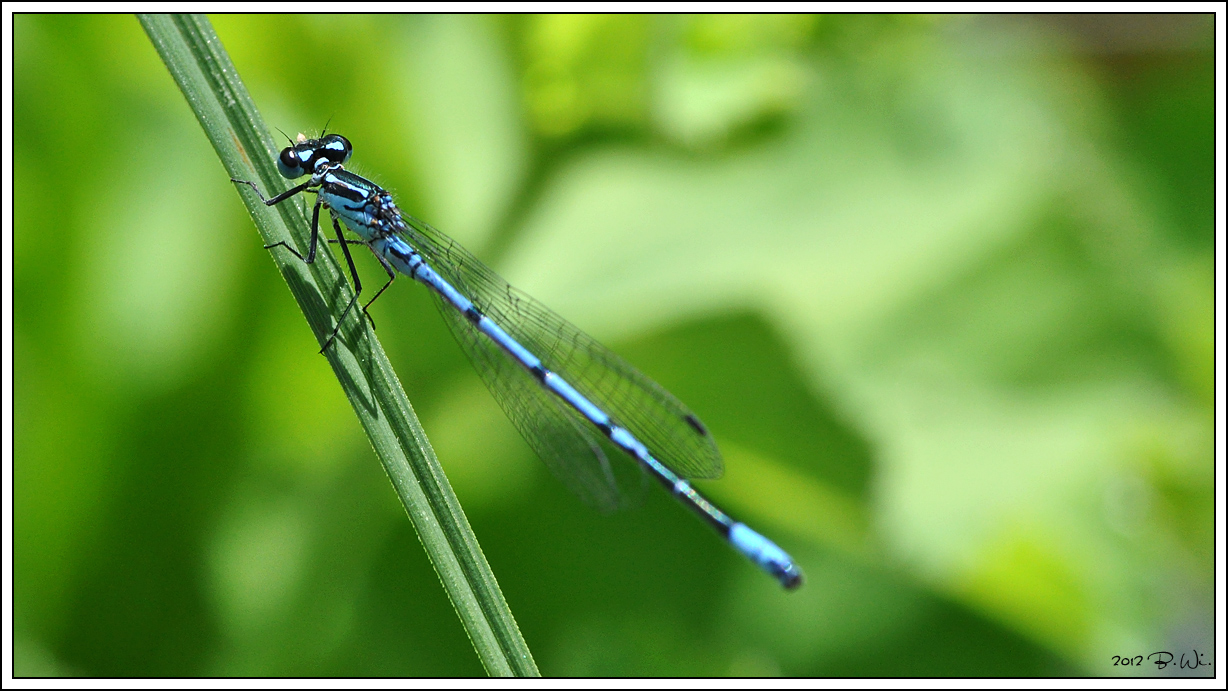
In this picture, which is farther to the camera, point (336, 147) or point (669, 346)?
point (669, 346)

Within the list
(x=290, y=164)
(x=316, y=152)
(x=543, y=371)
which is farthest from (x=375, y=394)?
(x=543, y=371)

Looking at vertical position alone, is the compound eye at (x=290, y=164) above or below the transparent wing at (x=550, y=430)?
above

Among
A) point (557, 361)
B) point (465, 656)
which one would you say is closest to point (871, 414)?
point (557, 361)

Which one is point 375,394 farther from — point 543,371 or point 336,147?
point 543,371

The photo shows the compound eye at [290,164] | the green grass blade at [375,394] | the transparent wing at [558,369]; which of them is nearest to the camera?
the green grass blade at [375,394]

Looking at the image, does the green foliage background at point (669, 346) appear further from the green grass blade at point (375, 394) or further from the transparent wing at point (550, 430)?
the green grass blade at point (375, 394)

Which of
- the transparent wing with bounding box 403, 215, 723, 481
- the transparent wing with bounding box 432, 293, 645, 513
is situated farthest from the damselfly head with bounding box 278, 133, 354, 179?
the transparent wing with bounding box 432, 293, 645, 513

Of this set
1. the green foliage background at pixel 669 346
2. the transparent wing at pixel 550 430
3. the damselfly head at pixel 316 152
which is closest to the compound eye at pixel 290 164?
the damselfly head at pixel 316 152

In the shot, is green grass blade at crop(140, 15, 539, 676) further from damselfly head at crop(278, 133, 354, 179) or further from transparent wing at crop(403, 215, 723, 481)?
transparent wing at crop(403, 215, 723, 481)
